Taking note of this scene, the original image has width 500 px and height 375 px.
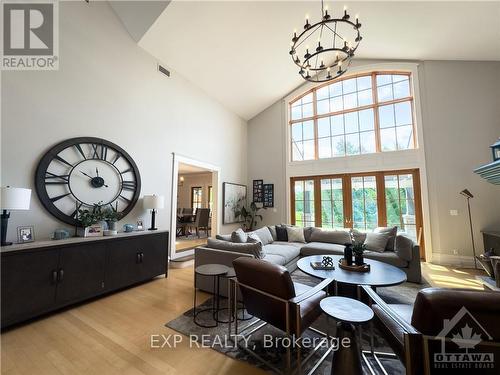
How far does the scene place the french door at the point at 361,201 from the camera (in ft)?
16.7

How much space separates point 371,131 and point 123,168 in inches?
236

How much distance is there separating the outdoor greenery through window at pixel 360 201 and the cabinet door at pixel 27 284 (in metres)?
5.45

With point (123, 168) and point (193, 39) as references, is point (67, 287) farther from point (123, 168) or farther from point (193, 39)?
point (193, 39)

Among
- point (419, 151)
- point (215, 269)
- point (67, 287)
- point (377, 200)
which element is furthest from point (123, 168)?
point (419, 151)

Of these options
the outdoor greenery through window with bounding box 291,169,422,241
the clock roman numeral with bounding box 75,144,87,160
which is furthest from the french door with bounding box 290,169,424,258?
the clock roman numeral with bounding box 75,144,87,160

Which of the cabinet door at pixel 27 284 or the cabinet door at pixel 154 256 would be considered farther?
the cabinet door at pixel 154 256

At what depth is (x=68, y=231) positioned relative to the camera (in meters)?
2.93

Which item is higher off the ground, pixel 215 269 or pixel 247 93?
pixel 247 93

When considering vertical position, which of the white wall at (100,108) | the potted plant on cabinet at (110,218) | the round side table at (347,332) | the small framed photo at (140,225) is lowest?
the round side table at (347,332)

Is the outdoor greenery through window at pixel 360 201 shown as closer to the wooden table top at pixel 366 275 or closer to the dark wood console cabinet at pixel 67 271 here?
the wooden table top at pixel 366 275

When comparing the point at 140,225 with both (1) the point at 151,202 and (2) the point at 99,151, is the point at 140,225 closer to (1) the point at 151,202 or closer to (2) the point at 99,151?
(1) the point at 151,202

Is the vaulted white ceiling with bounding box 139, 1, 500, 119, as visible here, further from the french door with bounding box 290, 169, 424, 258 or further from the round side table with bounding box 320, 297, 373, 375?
the round side table with bounding box 320, 297, 373, 375

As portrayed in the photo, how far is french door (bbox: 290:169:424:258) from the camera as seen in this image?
5.09m

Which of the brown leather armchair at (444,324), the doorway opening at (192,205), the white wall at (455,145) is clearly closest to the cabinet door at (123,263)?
the doorway opening at (192,205)
